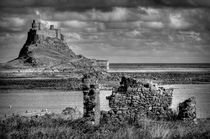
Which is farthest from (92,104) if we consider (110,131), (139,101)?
(110,131)

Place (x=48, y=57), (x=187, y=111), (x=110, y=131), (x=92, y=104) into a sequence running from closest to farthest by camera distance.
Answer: (x=110, y=131) < (x=92, y=104) < (x=187, y=111) < (x=48, y=57)

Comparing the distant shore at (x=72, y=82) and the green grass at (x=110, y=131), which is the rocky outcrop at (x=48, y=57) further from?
the green grass at (x=110, y=131)

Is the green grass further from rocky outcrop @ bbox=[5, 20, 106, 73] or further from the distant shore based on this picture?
rocky outcrop @ bbox=[5, 20, 106, 73]

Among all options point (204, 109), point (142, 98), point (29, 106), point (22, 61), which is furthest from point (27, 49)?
point (142, 98)

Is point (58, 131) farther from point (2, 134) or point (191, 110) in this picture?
point (191, 110)

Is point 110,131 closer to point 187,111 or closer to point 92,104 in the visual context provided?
point 92,104

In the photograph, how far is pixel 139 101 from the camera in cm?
1752

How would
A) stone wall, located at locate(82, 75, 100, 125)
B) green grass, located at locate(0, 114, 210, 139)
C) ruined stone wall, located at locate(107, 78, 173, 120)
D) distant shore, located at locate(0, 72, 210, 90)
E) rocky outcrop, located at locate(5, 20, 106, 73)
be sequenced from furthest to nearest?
rocky outcrop, located at locate(5, 20, 106, 73)
distant shore, located at locate(0, 72, 210, 90)
ruined stone wall, located at locate(107, 78, 173, 120)
stone wall, located at locate(82, 75, 100, 125)
green grass, located at locate(0, 114, 210, 139)

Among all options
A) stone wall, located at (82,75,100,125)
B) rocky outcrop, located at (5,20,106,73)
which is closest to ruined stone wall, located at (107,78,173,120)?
stone wall, located at (82,75,100,125)

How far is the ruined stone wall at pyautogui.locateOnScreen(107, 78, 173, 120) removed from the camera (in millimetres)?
17406

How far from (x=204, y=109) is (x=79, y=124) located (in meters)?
19.0

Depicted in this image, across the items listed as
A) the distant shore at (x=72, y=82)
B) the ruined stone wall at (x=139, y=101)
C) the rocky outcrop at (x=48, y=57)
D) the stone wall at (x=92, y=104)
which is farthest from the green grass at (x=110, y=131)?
the rocky outcrop at (x=48, y=57)

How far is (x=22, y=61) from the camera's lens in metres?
179

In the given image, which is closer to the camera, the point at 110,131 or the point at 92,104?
the point at 110,131
